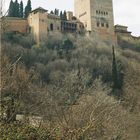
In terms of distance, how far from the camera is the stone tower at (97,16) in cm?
4828

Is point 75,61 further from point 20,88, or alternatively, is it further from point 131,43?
point 20,88

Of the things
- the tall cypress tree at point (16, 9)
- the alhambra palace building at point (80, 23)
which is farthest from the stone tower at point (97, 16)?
the tall cypress tree at point (16, 9)

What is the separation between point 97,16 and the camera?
49094 mm

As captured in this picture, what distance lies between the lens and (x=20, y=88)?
5289mm

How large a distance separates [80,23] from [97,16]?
2.13m

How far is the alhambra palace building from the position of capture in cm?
4447

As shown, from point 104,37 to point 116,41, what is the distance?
2450 mm

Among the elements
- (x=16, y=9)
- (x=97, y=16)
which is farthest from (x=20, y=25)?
(x=97, y=16)

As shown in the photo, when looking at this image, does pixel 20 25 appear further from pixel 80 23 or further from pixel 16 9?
pixel 80 23

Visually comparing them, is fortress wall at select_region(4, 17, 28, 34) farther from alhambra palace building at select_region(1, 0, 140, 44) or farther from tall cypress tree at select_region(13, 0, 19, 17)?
tall cypress tree at select_region(13, 0, 19, 17)

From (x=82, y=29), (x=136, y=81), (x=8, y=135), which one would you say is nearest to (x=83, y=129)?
(x=8, y=135)

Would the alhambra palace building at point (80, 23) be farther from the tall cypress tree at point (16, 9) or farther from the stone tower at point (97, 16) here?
the tall cypress tree at point (16, 9)

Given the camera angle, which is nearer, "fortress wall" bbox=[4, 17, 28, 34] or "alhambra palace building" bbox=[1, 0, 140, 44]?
"fortress wall" bbox=[4, 17, 28, 34]

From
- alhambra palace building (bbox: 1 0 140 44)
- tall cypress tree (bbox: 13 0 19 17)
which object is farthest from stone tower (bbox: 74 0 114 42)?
tall cypress tree (bbox: 13 0 19 17)
